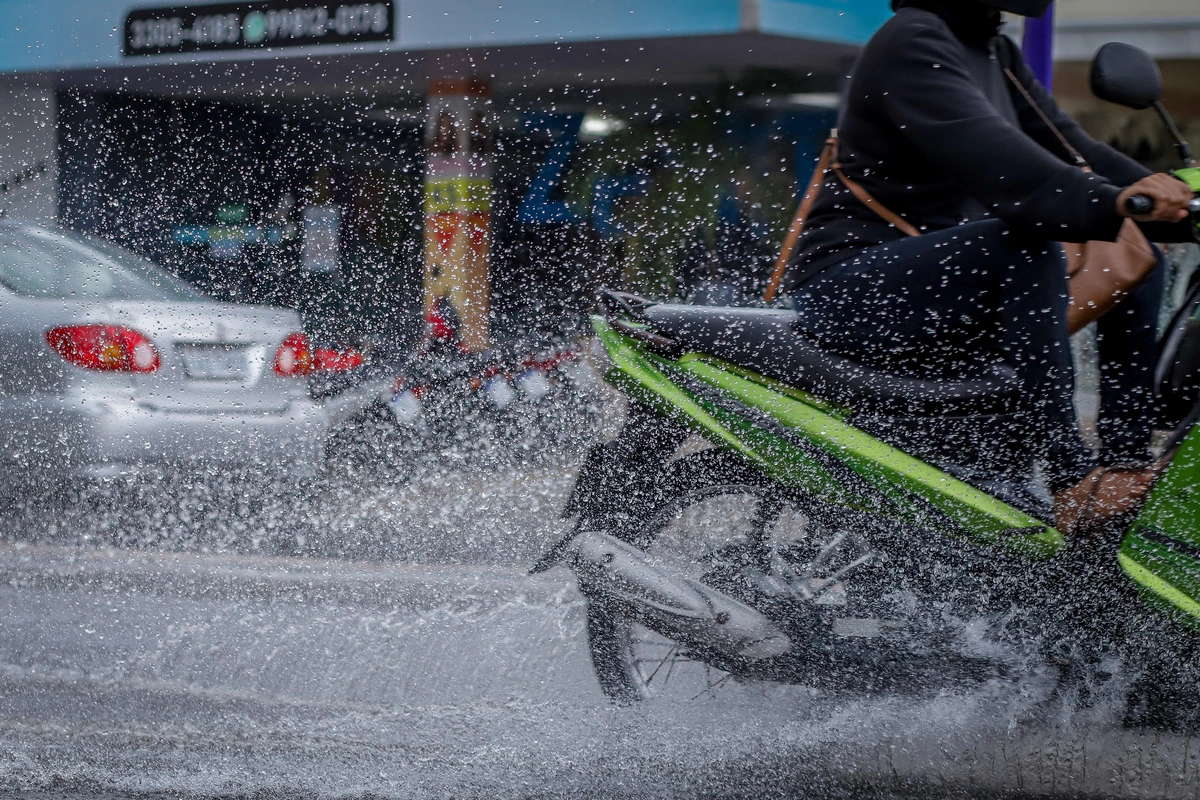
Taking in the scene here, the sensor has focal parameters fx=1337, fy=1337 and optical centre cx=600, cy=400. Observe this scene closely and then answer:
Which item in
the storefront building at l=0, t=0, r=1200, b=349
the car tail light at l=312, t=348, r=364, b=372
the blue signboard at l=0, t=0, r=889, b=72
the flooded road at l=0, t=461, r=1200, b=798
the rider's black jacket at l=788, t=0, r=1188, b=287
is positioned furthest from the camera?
the storefront building at l=0, t=0, r=1200, b=349

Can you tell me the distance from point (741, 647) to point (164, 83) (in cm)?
1158

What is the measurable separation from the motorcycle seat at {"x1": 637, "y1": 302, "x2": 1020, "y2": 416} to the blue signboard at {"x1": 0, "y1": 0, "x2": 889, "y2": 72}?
739cm

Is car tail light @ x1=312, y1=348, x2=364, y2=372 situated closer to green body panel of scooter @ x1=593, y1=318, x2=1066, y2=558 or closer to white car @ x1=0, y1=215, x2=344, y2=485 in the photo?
white car @ x1=0, y1=215, x2=344, y2=485

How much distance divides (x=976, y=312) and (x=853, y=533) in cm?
49

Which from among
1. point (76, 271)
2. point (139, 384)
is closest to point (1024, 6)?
point (139, 384)

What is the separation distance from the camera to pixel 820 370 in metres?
2.62

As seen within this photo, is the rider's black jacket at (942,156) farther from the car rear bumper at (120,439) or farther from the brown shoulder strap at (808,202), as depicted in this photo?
the car rear bumper at (120,439)

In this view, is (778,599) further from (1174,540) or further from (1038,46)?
(1038,46)

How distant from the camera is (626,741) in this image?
2693 millimetres

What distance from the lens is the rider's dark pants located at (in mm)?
2482

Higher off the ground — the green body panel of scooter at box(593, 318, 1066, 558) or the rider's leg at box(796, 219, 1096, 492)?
the rider's leg at box(796, 219, 1096, 492)

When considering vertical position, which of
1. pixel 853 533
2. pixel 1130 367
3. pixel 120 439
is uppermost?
pixel 1130 367

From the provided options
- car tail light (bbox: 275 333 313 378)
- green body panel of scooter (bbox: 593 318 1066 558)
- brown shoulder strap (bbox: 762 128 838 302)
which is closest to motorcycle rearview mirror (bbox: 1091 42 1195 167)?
brown shoulder strap (bbox: 762 128 838 302)

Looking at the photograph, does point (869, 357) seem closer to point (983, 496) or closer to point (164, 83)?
point (983, 496)
